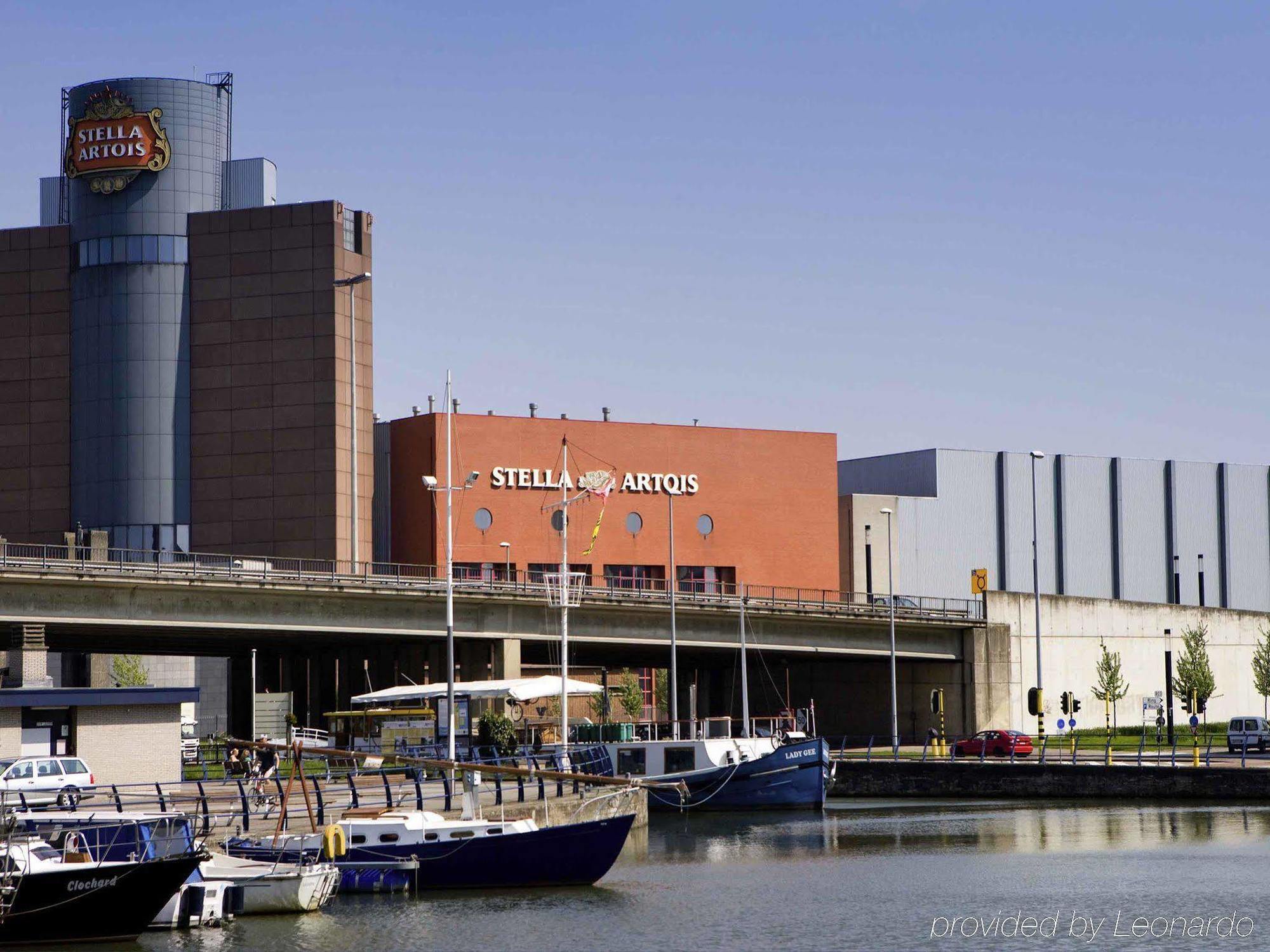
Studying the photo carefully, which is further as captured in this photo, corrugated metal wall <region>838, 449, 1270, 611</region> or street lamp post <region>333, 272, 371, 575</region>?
corrugated metal wall <region>838, 449, 1270, 611</region>

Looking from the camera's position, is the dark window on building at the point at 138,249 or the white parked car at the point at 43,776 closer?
the white parked car at the point at 43,776

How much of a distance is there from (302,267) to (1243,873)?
258 ft

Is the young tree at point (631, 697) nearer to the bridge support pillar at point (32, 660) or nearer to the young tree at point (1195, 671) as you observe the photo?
the young tree at point (1195, 671)

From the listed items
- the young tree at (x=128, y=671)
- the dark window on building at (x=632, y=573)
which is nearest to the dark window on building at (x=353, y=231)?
the dark window on building at (x=632, y=573)

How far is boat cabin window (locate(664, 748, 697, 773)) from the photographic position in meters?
62.0

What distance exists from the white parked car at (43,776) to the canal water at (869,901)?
11.4 m

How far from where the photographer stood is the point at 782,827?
55.8 metres

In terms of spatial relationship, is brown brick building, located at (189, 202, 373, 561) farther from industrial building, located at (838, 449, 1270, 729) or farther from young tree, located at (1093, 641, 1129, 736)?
young tree, located at (1093, 641, 1129, 736)

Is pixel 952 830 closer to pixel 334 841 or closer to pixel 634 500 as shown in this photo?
pixel 334 841

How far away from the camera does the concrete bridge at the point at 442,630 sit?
71.1m

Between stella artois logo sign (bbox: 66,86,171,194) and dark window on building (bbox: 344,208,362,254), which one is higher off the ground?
stella artois logo sign (bbox: 66,86,171,194)

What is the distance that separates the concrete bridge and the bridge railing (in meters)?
0.12

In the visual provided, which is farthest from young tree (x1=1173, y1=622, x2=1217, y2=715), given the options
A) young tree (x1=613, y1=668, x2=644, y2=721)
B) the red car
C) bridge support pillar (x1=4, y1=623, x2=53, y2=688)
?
bridge support pillar (x1=4, y1=623, x2=53, y2=688)

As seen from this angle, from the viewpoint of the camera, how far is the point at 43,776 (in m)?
48.8
